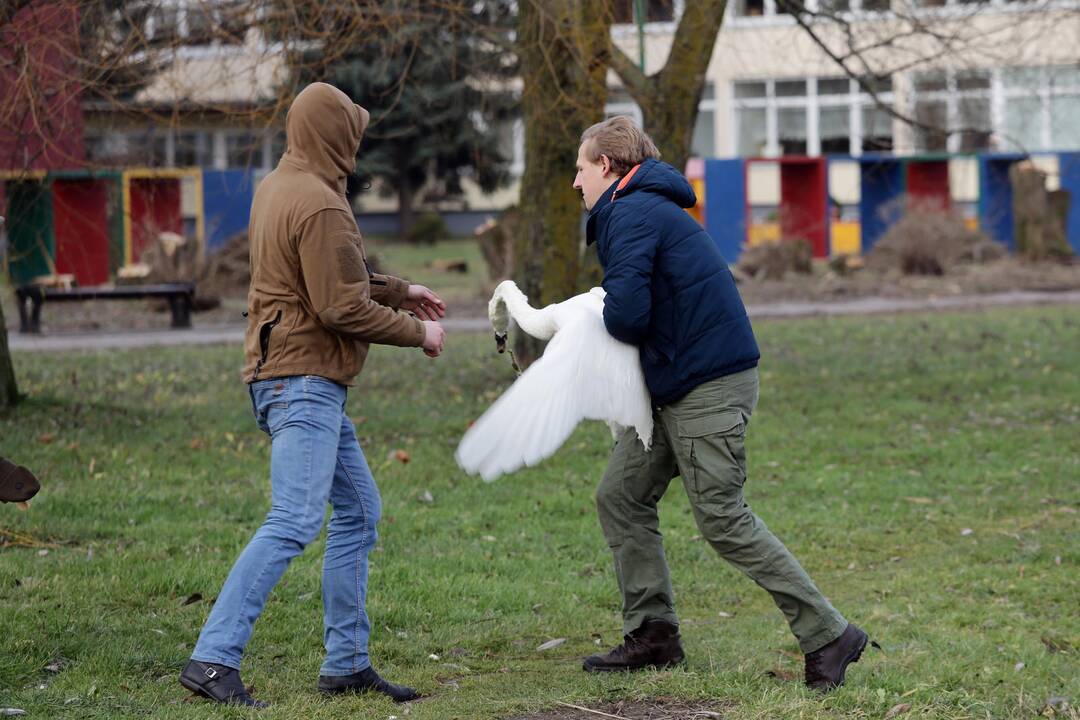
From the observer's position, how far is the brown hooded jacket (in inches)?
169

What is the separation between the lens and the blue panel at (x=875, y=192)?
96.1 ft

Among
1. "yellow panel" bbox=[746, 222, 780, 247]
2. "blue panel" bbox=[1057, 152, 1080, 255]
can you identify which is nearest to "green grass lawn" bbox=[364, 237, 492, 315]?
"yellow panel" bbox=[746, 222, 780, 247]

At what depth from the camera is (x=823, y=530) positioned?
7.61 meters

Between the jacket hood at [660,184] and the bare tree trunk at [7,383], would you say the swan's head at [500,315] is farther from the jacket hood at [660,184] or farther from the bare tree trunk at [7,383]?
the bare tree trunk at [7,383]

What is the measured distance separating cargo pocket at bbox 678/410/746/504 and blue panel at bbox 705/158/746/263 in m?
24.8

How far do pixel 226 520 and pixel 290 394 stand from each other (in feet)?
11.2

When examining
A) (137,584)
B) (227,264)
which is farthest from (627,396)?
(227,264)

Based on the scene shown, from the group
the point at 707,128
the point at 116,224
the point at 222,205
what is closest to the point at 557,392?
the point at 116,224

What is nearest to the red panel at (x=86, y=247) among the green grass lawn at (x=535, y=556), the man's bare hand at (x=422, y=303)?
the green grass lawn at (x=535, y=556)

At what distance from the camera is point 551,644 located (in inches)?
219

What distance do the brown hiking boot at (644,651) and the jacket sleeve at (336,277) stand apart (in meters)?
1.54

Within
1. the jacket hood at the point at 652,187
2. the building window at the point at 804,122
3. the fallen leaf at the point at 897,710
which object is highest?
the building window at the point at 804,122

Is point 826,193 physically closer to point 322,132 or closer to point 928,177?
point 928,177

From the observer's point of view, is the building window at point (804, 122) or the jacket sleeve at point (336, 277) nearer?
Answer: the jacket sleeve at point (336, 277)
